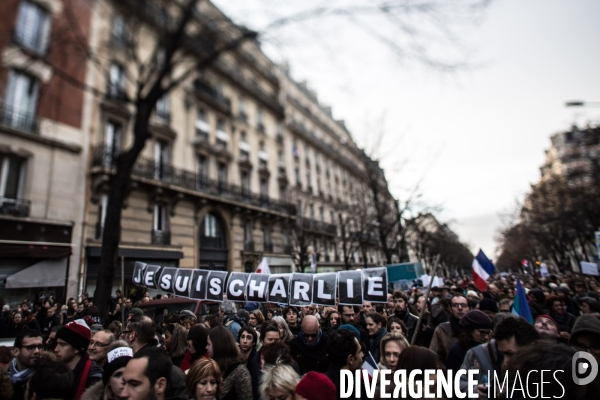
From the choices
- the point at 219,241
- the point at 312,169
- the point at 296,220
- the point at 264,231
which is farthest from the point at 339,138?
the point at 219,241

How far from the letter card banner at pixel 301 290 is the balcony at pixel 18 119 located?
13.3 meters

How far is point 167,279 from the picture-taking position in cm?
859

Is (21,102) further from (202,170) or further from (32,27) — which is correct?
(202,170)

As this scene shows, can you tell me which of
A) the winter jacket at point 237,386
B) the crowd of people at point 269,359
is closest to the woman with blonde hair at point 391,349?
the crowd of people at point 269,359

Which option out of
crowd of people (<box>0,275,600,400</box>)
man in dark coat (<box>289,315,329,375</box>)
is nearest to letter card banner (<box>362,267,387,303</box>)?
crowd of people (<box>0,275,600,400</box>)

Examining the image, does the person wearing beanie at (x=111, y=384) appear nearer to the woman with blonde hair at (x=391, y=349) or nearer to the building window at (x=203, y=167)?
the woman with blonde hair at (x=391, y=349)

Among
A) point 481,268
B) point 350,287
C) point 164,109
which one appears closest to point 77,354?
point 350,287

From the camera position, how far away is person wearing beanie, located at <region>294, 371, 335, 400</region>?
2.28m

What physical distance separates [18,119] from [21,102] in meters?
0.85

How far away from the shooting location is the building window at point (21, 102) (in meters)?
13.0

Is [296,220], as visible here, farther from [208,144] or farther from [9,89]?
[9,89]

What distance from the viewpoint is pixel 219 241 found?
69.6 feet

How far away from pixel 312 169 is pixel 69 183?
973 inches

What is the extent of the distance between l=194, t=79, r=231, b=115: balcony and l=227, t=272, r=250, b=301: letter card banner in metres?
17.1
